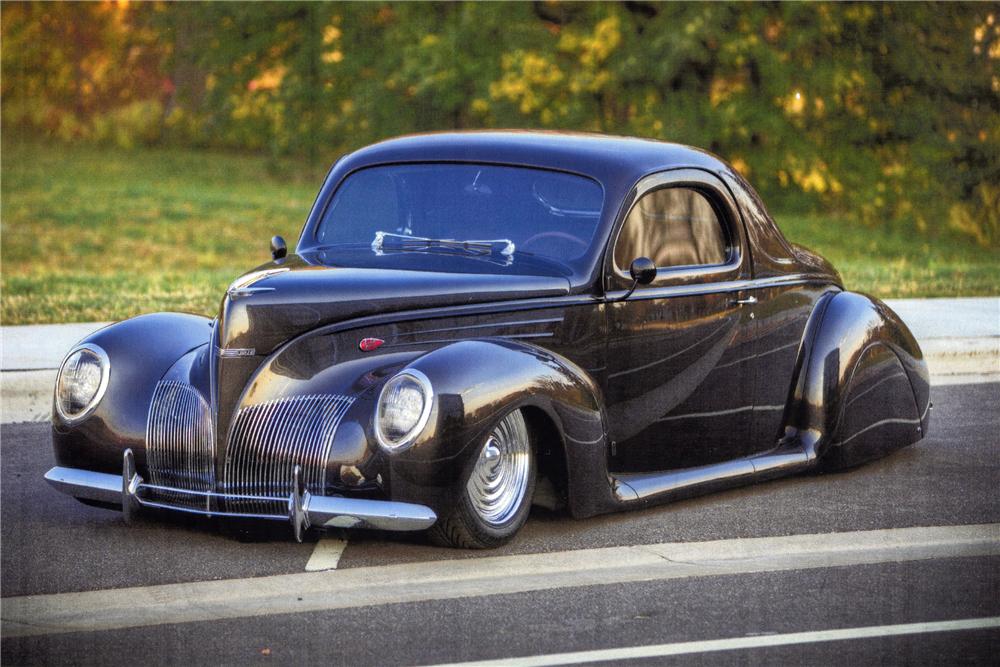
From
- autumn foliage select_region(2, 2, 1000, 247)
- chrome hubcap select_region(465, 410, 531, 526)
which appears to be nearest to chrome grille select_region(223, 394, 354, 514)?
chrome hubcap select_region(465, 410, 531, 526)

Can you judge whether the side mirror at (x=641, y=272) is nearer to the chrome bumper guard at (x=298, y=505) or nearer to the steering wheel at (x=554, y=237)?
the steering wheel at (x=554, y=237)

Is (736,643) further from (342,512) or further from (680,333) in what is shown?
(680,333)

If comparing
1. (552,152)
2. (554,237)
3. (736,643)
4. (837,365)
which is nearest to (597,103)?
(837,365)

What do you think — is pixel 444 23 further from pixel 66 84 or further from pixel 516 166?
pixel 516 166

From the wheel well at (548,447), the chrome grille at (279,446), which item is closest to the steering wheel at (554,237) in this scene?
the wheel well at (548,447)

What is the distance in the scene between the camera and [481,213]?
6.99m

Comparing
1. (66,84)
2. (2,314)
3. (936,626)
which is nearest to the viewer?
(936,626)

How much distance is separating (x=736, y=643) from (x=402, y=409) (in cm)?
152

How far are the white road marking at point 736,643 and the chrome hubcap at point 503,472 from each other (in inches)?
A: 47.3

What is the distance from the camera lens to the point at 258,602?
5.55 meters

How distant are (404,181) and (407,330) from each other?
50.7 inches

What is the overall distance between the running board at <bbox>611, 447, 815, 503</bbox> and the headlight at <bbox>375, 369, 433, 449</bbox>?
1.17 meters

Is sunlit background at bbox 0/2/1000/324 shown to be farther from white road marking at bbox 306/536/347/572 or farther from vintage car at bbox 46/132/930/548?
white road marking at bbox 306/536/347/572

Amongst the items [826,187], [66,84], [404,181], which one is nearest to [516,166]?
[404,181]
